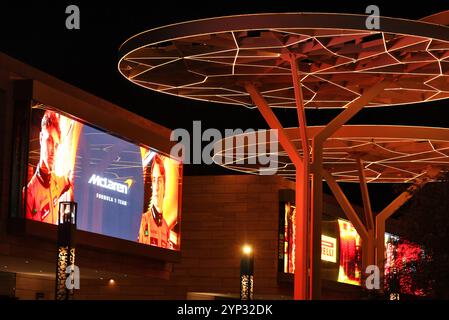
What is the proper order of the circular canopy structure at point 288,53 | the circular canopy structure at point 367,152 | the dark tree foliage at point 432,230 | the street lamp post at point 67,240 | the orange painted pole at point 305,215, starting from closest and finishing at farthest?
the street lamp post at point 67,240 < the circular canopy structure at point 288,53 < the dark tree foliage at point 432,230 < the orange painted pole at point 305,215 < the circular canopy structure at point 367,152

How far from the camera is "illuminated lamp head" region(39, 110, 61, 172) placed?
120 feet

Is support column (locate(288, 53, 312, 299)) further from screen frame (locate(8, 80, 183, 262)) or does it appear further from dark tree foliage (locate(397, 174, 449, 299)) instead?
screen frame (locate(8, 80, 183, 262))

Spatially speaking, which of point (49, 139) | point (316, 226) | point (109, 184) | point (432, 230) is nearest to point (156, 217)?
point (109, 184)

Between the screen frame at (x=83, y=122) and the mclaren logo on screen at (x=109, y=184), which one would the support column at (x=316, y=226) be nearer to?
the screen frame at (x=83, y=122)

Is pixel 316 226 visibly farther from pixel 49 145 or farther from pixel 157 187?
pixel 157 187

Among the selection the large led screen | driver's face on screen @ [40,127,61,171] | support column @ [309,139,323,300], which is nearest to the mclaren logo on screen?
the large led screen

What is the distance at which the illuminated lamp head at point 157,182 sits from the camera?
4584 cm

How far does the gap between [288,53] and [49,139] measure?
9.10 metres

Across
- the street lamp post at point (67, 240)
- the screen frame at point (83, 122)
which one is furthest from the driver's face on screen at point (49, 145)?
the street lamp post at point (67, 240)

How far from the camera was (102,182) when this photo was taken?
41.5 m

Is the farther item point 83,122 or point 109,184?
point 109,184
